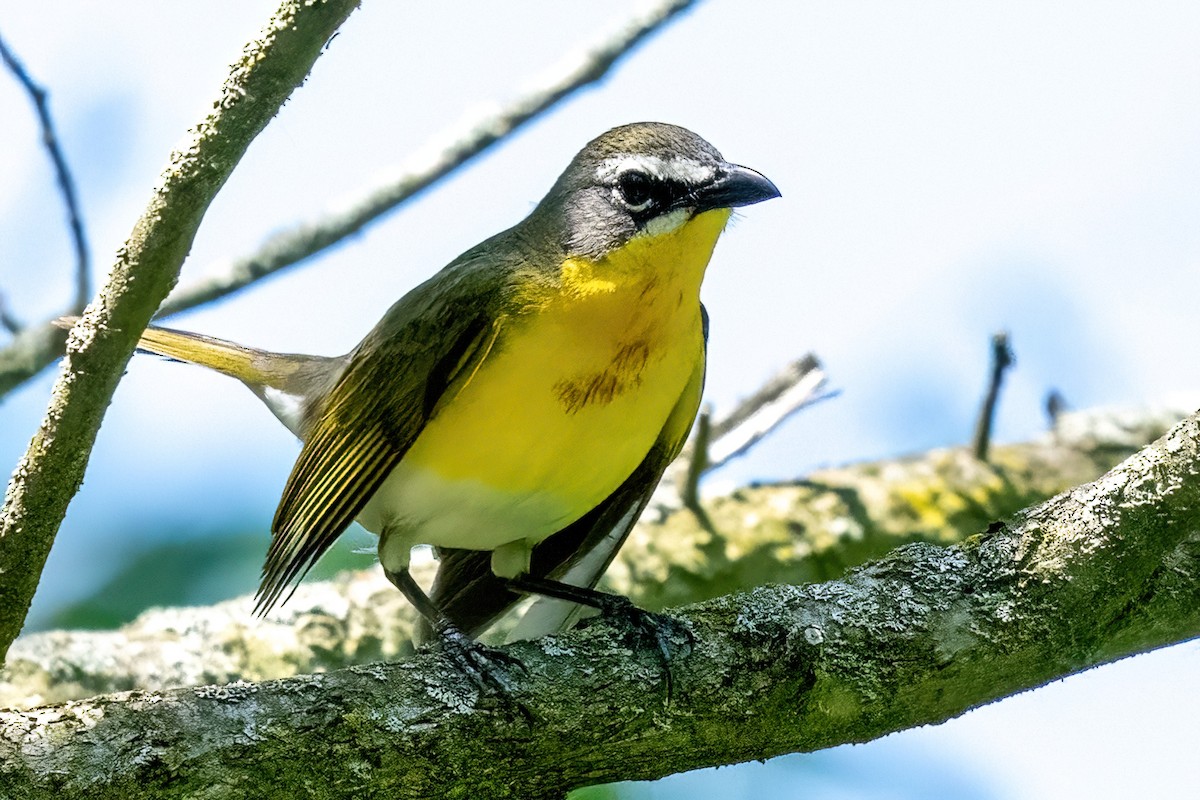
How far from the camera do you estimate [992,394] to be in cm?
696

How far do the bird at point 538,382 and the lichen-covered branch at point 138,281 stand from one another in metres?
1.28

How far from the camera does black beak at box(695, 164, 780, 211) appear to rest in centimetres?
474

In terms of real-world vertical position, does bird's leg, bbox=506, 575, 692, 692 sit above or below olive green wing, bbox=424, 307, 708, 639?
below

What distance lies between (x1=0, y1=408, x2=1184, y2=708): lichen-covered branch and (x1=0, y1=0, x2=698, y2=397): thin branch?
1624 mm

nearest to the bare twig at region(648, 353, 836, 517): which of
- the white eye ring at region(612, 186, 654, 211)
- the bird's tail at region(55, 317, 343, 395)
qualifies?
the bird's tail at region(55, 317, 343, 395)

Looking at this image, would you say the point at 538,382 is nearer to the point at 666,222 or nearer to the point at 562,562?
the point at 666,222

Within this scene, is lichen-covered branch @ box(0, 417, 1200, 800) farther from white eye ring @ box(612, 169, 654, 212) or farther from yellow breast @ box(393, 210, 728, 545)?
white eye ring @ box(612, 169, 654, 212)

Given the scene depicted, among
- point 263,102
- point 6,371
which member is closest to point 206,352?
point 6,371

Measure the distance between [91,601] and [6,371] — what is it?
202 cm

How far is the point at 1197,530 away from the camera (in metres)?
3.66

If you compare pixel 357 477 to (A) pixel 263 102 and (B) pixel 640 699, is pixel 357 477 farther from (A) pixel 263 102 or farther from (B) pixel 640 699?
(A) pixel 263 102

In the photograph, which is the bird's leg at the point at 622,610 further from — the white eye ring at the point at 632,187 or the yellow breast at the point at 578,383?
the white eye ring at the point at 632,187

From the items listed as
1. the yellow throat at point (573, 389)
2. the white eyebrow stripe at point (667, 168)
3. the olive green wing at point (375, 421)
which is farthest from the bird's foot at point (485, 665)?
the white eyebrow stripe at point (667, 168)

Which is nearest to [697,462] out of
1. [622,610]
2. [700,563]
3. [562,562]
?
[700,563]
